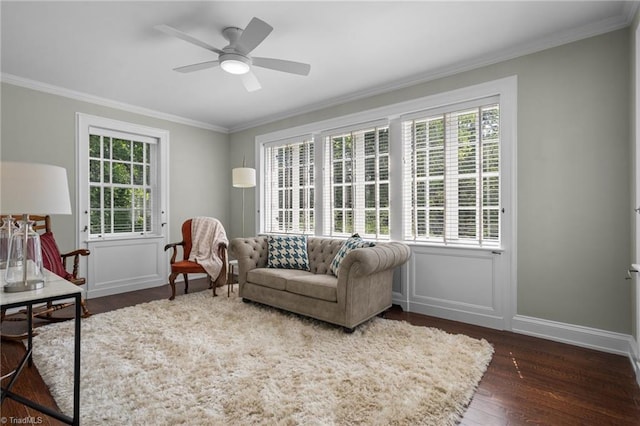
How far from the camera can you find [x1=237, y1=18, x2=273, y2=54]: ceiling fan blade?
2191 millimetres

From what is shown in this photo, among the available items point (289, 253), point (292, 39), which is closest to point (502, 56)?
point (292, 39)

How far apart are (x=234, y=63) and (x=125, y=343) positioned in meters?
2.50

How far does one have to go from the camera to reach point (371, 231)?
4.07 metres

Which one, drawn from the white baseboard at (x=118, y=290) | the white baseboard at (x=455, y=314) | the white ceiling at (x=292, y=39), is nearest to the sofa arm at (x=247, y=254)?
the white baseboard at (x=118, y=290)

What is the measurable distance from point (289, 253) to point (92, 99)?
329 centimetres

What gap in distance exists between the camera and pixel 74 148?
162 inches

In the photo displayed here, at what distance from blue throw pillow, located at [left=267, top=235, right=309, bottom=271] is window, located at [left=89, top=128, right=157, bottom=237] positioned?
235 centimetres

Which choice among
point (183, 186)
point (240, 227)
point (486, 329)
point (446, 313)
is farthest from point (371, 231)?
point (183, 186)

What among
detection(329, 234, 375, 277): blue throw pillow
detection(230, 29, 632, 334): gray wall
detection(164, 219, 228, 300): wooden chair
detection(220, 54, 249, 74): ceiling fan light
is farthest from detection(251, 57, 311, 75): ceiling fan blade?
detection(164, 219, 228, 300): wooden chair

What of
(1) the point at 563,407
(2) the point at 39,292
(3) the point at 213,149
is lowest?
(1) the point at 563,407

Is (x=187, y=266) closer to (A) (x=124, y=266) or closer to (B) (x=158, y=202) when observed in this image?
(A) (x=124, y=266)

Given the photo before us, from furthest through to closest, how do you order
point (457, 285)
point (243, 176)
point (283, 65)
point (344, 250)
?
point (243, 176)
point (344, 250)
point (457, 285)
point (283, 65)

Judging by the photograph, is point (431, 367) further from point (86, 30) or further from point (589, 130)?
point (86, 30)

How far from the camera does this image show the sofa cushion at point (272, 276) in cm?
341
